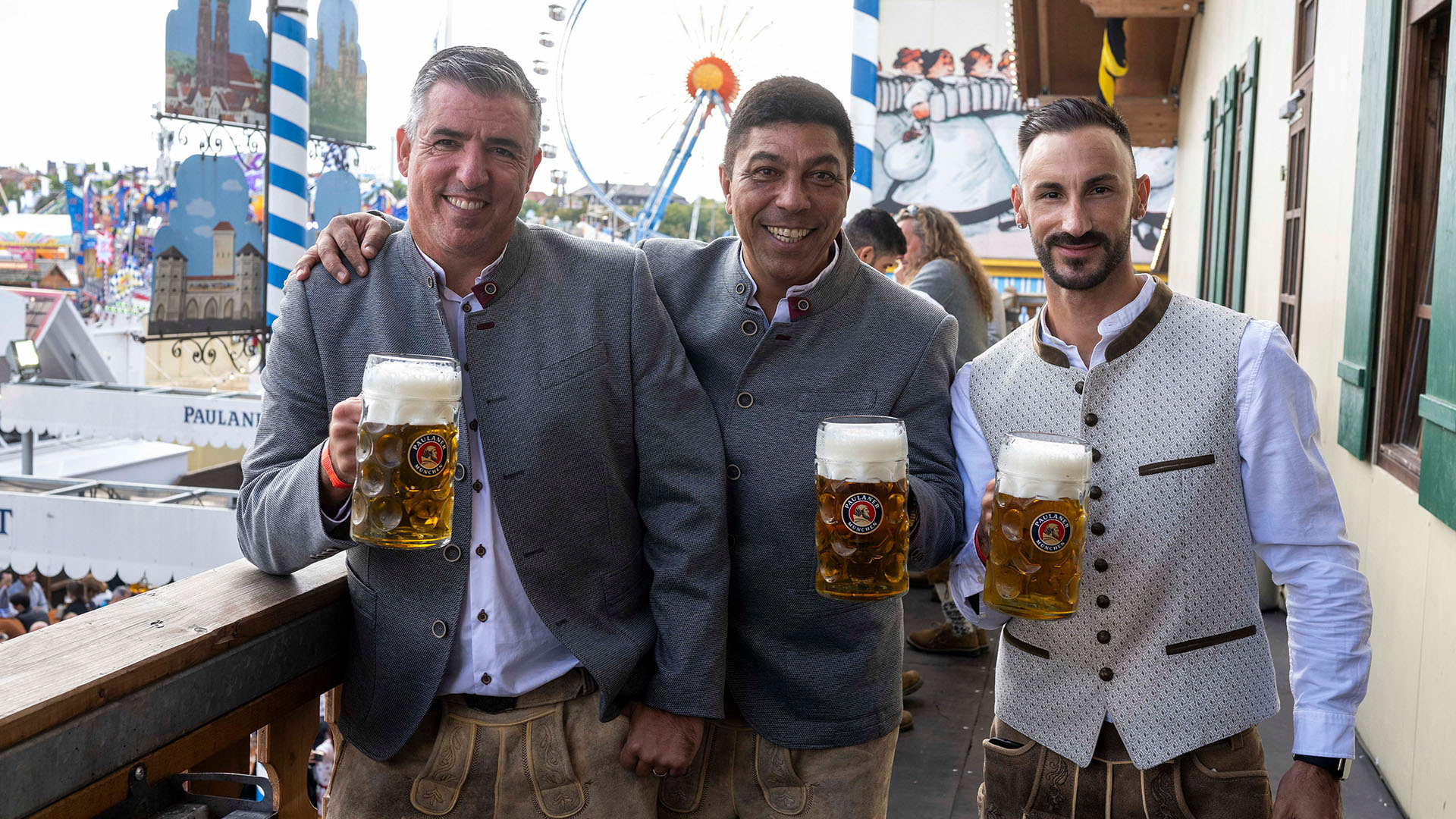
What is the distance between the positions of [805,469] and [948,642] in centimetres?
257

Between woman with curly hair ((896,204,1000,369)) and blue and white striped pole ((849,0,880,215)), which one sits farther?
blue and white striped pole ((849,0,880,215))

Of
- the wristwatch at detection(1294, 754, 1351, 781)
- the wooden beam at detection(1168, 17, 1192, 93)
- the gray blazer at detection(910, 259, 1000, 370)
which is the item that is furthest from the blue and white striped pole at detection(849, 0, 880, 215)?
the wooden beam at detection(1168, 17, 1192, 93)

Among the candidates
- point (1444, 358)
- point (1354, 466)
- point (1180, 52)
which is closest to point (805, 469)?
point (1444, 358)

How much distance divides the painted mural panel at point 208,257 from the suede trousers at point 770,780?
21.2 ft

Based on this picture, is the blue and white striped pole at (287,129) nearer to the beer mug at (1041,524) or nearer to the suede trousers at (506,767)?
the suede trousers at (506,767)

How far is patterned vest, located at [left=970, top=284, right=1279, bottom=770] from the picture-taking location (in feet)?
4.46

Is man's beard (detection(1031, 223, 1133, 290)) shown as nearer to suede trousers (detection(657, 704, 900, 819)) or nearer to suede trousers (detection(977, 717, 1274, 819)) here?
suede trousers (detection(977, 717, 1274, 819))

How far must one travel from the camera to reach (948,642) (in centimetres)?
390

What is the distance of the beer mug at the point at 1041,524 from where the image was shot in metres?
1.26

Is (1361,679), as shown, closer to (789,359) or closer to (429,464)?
(789,359)

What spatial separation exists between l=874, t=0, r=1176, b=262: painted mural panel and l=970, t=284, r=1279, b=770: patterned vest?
25855mm

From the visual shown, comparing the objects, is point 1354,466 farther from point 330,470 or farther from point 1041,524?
point 330,470

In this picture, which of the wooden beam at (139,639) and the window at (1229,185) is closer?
the wooden beam at (139,639)

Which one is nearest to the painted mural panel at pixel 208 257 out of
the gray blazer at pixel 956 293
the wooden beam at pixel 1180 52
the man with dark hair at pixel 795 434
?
the gray blazer at pixel 956 293
